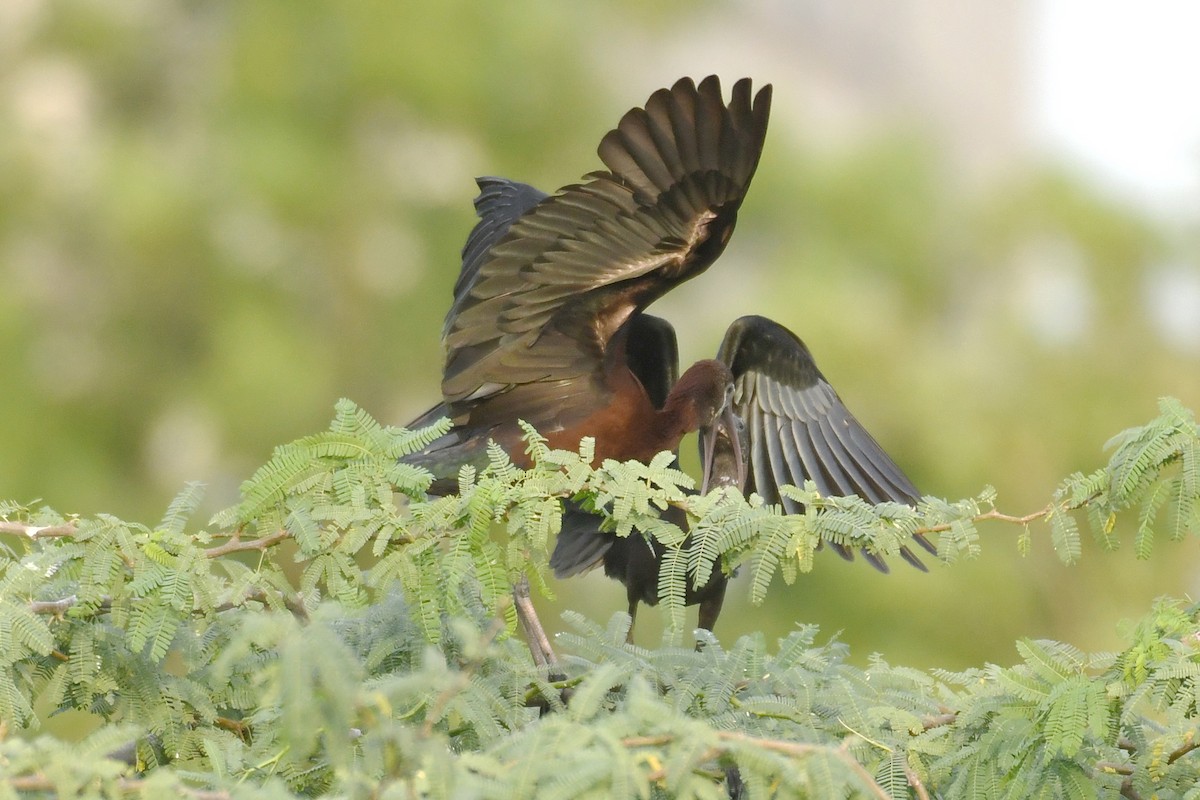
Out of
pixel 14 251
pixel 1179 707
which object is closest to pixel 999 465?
pixel 14 251

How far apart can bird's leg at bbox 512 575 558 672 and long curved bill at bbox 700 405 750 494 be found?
0.95 meters

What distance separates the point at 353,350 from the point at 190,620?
14258 millimetres

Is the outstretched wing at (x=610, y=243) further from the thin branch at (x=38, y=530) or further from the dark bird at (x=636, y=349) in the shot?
the thin branch at (x=38, y=530)

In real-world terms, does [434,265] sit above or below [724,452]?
above

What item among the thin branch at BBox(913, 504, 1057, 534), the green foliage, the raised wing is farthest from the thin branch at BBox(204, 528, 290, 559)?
the raised wing

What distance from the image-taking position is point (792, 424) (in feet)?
19.4

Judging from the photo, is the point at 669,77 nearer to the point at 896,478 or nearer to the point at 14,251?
the point at 14,251

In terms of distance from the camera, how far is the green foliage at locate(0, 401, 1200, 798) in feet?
10.9

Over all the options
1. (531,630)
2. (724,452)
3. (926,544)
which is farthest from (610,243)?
(926,544)

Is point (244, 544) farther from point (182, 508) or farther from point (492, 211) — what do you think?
point (492, 211)

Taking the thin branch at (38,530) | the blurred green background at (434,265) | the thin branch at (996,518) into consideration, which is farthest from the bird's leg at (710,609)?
the blurred green background at (434,265)

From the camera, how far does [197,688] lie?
365 centimetres

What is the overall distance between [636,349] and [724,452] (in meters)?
0.70

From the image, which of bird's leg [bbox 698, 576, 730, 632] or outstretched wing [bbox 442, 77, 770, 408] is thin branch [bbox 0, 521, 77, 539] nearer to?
outstretched wing [bbox 442, 77, 770, 408]
